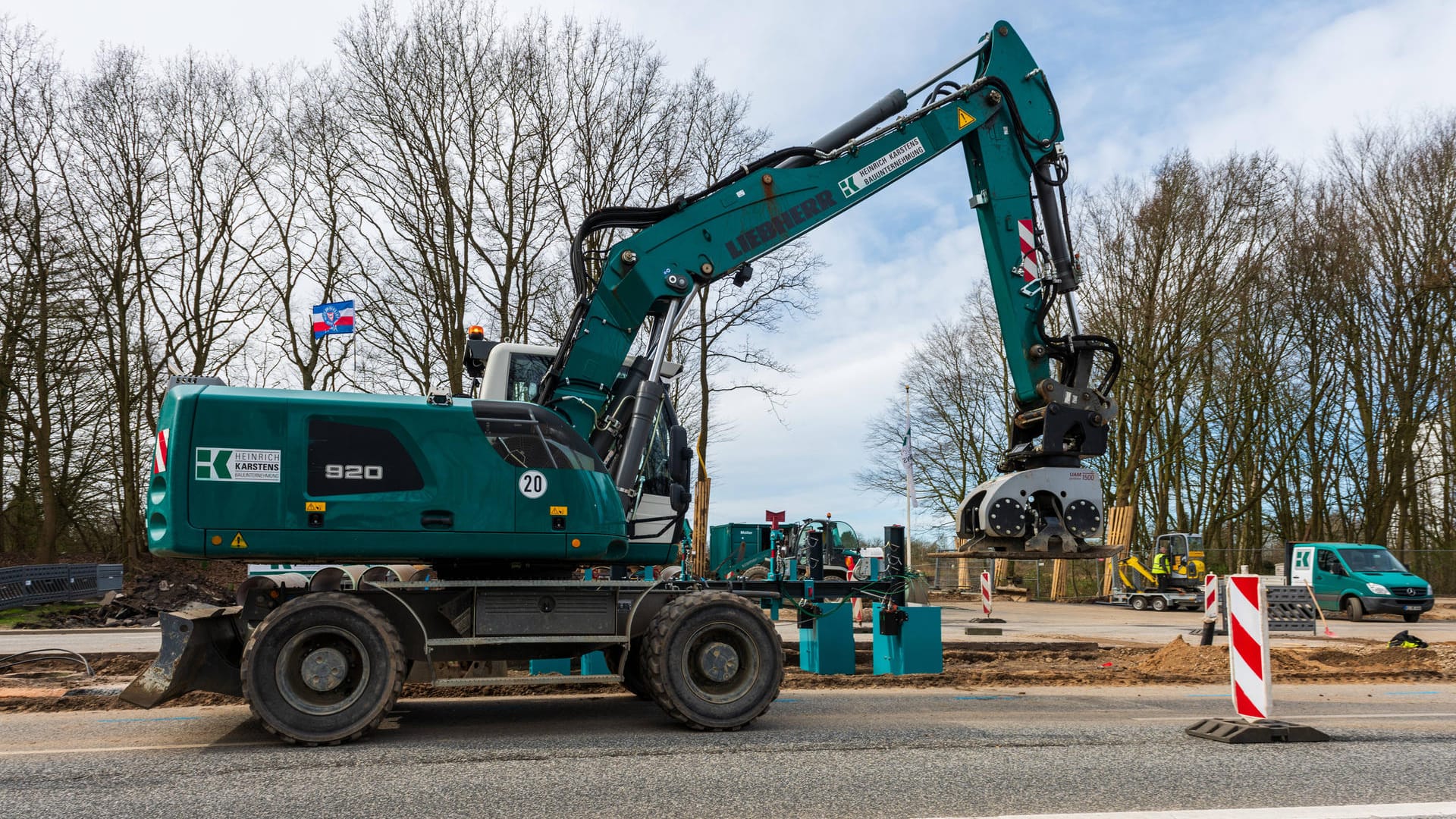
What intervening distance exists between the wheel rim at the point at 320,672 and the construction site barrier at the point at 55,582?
61.1ft

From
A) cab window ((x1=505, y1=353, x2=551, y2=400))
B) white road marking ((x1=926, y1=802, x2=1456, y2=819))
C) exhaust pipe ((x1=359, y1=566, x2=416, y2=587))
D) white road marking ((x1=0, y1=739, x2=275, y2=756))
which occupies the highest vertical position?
cab window ((x1=505, y1=353, x2=551, y2=400))

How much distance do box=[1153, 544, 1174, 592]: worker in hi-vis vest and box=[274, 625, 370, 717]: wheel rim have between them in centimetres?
2825

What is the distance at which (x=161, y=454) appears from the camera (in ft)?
23.1

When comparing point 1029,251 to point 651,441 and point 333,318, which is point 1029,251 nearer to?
point 651,441

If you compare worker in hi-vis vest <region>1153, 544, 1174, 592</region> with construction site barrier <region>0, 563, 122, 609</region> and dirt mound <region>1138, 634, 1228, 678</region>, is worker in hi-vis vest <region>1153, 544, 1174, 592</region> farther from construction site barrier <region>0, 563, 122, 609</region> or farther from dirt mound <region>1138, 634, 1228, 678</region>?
construction site barrier <region>0, 563, 122, 609</region>

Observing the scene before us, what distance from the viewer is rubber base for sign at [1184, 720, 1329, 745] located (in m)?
7.16

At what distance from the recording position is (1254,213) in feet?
108

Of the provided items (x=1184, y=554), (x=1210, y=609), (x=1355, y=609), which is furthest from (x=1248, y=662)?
(x=1184, y=554)

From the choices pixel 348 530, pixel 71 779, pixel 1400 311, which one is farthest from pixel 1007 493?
pixel 1400 311

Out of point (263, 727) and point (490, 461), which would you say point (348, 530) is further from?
point (263, 727)

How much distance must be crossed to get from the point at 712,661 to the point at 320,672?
8.84ft

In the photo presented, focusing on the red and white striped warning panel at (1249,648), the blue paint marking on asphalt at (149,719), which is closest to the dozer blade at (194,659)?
the blue paint marking on asphalt at (149,719)

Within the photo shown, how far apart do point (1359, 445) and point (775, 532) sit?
2878 cm

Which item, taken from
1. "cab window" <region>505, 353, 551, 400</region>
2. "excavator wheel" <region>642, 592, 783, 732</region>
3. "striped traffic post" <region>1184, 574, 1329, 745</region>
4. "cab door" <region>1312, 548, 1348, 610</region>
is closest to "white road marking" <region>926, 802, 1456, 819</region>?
"striped traffic post" <region>1184, 574, 1329, 745</region>
